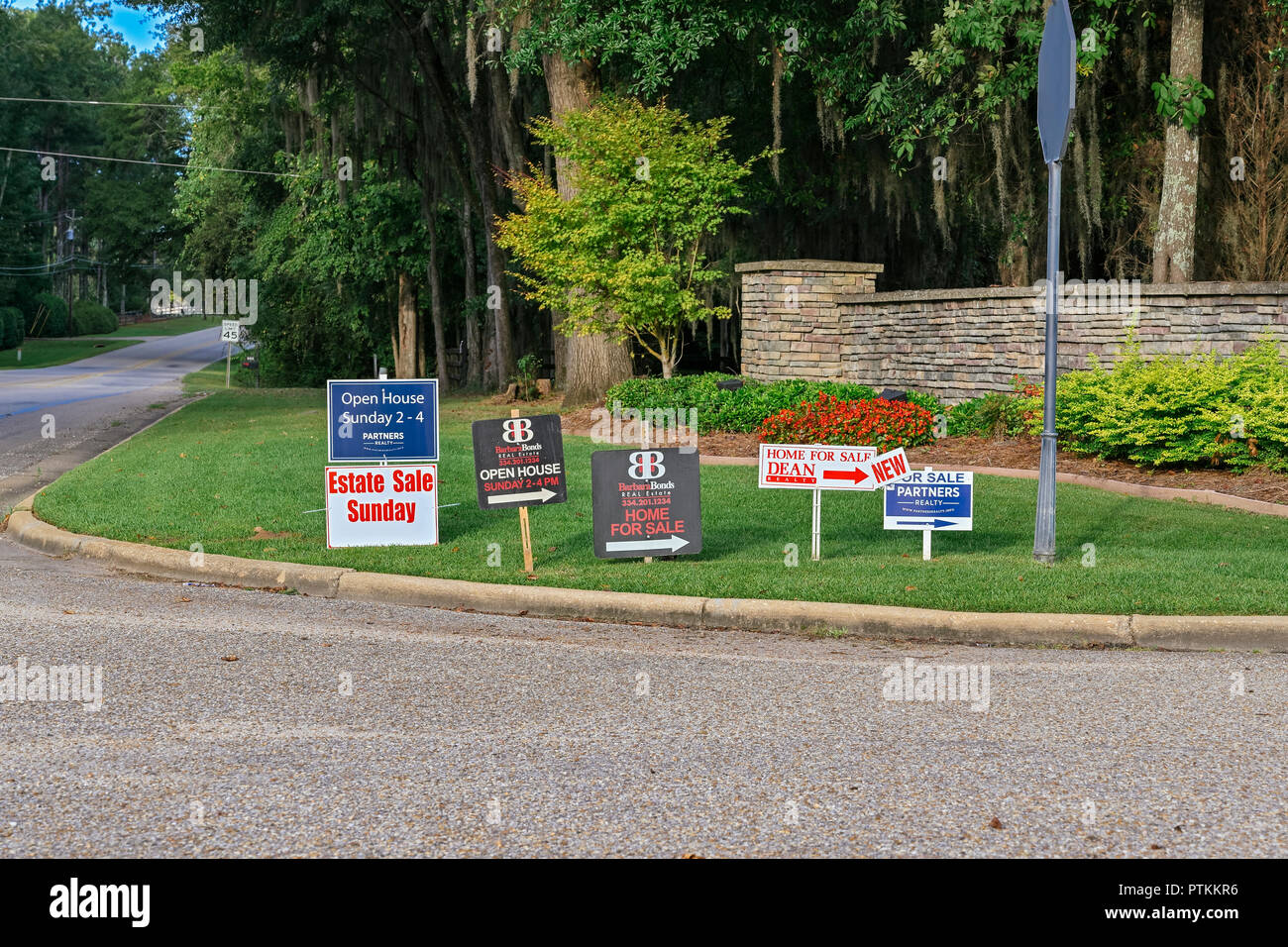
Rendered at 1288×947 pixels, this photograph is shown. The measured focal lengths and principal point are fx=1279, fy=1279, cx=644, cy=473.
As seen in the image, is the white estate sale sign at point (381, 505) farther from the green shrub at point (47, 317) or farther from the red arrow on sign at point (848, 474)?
the green shrub at point (47, 317)

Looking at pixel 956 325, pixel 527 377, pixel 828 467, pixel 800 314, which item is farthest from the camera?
pixel 527 377

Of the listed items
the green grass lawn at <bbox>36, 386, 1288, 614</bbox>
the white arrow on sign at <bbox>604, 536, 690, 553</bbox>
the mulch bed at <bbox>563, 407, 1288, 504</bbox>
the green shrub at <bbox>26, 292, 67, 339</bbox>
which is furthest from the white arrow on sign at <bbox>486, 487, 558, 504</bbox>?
the green shrub at <bbox>26, 292, 67, 339</bbox>

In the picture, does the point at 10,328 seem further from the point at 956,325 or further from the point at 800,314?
the point at 956,325

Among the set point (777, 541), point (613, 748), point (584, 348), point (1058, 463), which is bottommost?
point (613, 748)

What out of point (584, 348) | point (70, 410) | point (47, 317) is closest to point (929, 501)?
point (584, 348)

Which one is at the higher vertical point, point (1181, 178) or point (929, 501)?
point (1181, 178)

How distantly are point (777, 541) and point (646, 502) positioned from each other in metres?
1.49

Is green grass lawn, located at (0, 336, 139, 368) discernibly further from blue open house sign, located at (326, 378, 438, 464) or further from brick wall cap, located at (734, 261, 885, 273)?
blue open house sign, located at (326, 378, 438, 464)

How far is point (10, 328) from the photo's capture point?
65438 mm

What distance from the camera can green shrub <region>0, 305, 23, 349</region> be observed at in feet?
212

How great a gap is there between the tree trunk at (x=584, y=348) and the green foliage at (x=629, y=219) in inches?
83.1

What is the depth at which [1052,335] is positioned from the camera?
9.58 m

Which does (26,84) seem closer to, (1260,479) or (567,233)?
(567,233)

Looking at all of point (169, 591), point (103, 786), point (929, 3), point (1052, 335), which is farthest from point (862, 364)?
point (103, 786)
